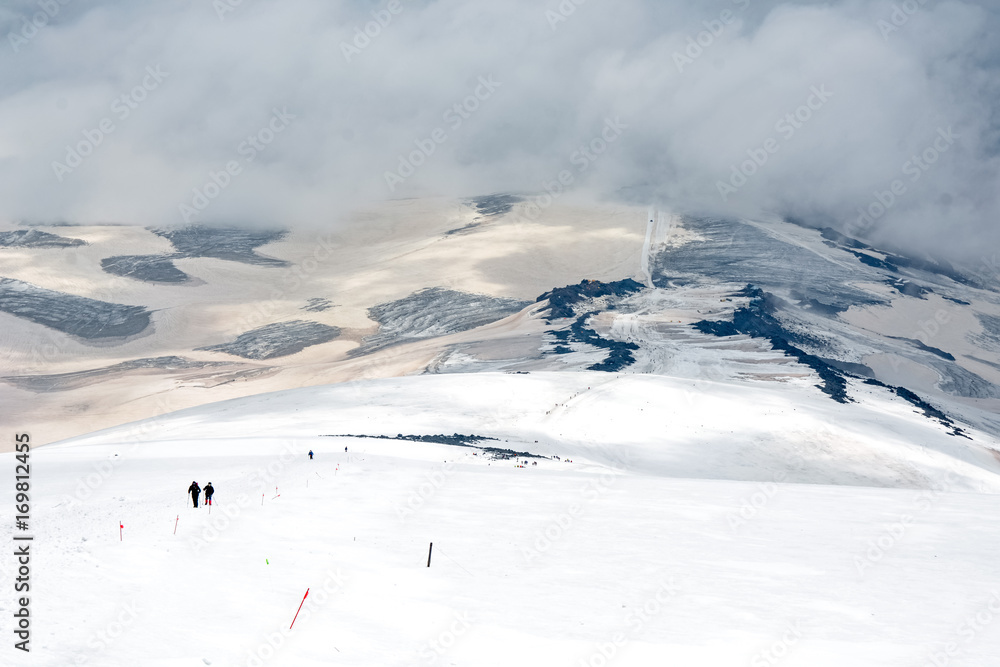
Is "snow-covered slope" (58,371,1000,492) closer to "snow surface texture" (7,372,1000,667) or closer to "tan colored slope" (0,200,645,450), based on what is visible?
"snow surface texture" (7,372,1000,667)

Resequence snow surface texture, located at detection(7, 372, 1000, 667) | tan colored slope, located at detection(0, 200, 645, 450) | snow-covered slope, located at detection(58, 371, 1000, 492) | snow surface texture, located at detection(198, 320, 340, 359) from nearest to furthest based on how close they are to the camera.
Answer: snow surface texture, located at detection(7, 372, 1000, 667) → snow-covered slope, located at detection(58, 371, 1000, 492) → tan colored slope, located at detection(0, 200, 645, 450) → snow surface texture, located at detection(198, 320, 340, 359)

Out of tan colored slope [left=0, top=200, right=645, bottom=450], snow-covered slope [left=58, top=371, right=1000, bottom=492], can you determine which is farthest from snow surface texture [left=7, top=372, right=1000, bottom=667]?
tan colored slope [left=0, top=200, right=645, bottom=450]

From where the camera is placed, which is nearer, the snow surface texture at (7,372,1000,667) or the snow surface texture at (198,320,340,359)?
the snow surface texture at (7,372,1000,667)

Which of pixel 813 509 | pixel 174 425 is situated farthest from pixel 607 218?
pixel 813 509

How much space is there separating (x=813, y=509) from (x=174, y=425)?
4167cm

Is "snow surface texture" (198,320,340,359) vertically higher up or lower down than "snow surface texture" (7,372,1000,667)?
lower down

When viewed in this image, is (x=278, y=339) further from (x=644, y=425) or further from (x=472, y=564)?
(x=472, y=564)

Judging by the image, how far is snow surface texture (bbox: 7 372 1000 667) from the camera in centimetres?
1634

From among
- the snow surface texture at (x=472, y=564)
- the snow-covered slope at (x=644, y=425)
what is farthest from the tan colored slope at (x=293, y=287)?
the snow surface texture at (x=472, y=564)

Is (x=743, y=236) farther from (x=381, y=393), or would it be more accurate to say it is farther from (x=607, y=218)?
(x=381, y=393)

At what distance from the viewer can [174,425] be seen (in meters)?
55.8

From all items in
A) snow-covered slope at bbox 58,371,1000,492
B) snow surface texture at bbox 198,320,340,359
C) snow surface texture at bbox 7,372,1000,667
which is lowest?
snow surface texture at bbox 198,320,340,359

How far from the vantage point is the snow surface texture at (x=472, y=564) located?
16.3m

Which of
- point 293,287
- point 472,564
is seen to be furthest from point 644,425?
point 293,287
